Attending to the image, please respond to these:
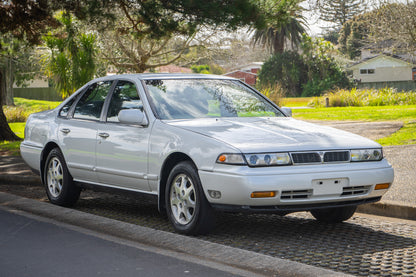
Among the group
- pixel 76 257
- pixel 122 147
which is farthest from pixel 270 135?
pixel 76 257

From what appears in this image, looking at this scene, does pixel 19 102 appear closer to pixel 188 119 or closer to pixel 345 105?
pixel 345 105

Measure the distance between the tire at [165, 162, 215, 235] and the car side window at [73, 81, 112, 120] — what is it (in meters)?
1.87

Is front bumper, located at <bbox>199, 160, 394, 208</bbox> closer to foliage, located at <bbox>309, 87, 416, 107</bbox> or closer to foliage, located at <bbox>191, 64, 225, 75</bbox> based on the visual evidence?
foliage, located at <bbox>309, 87, 416, 107</bbox>

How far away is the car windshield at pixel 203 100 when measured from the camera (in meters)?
7.20

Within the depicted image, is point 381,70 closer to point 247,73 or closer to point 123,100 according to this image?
point 247,73

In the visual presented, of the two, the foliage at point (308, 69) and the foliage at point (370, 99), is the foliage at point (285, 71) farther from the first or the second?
the foliage at point (370, 99)

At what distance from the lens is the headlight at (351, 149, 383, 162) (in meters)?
6.32

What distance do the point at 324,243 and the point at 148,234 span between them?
1.68 meters

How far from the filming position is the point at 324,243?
6.19 meters

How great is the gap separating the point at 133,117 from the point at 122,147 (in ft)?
1.62

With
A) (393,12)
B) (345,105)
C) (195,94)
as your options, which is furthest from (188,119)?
(345,105)

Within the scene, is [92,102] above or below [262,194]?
above

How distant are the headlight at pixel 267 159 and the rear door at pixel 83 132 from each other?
2.53m

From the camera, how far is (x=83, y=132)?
807cm
